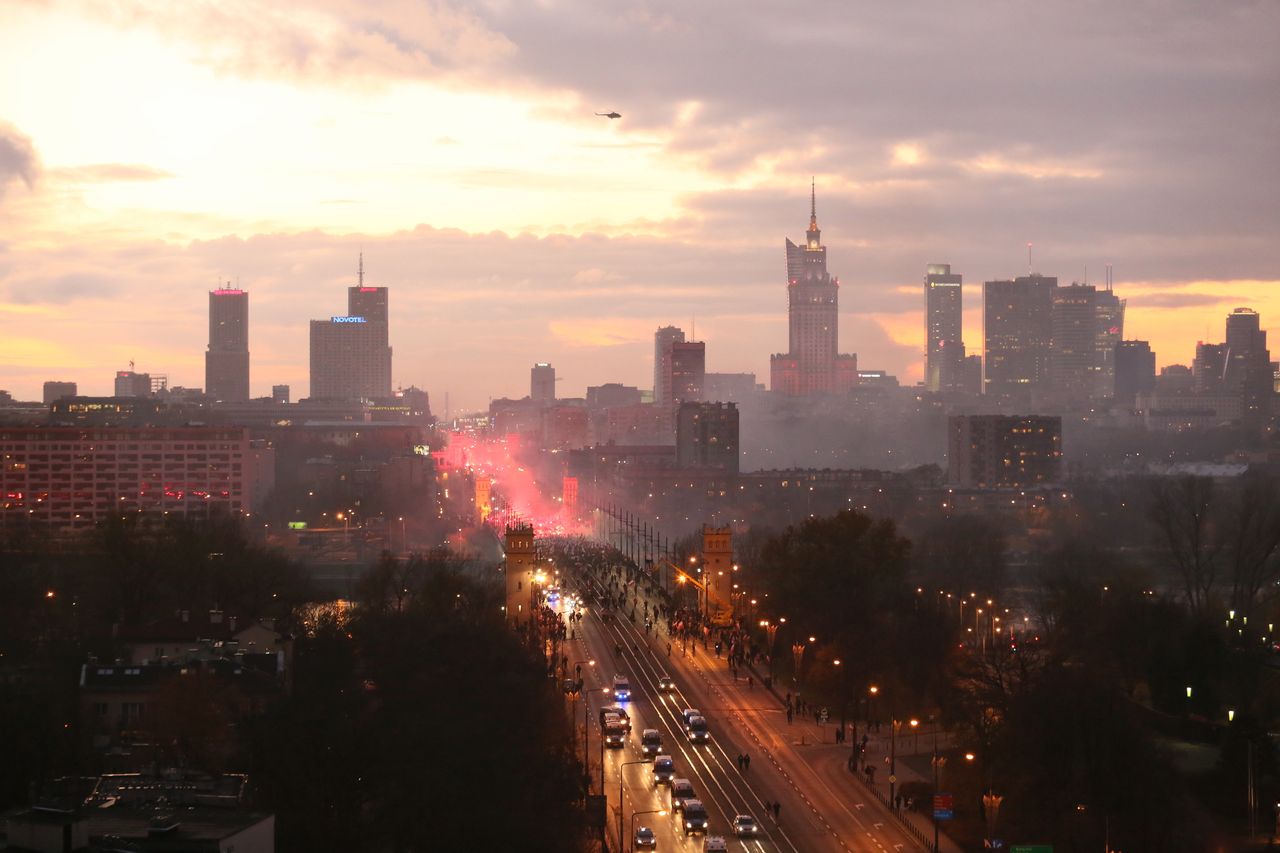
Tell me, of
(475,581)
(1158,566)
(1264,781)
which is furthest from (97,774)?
(1158,566)

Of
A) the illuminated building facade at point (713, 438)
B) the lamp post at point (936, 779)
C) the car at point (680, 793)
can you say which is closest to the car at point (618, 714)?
the car at point (680, 793)

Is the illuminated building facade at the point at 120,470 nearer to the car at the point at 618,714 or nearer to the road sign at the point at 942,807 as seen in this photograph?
the car at the point at 618,714

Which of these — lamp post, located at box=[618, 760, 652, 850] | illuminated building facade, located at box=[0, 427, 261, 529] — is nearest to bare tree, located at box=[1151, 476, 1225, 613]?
lamp post, located at box=[618, 760, 652, 850]

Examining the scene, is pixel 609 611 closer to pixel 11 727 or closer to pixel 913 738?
pixel 913 738

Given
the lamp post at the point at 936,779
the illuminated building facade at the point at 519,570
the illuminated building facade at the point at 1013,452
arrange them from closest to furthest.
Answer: the lamp post at the point at 936,779, the illuminated building facade at the point at 519,570, the illuminated building facade at the point at 1013,452

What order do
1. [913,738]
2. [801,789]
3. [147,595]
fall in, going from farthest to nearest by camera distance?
[147,595], [913,738], [801,789]

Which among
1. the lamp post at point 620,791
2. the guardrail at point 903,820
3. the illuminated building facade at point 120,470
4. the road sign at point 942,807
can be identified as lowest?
the guardrail at point 903,820

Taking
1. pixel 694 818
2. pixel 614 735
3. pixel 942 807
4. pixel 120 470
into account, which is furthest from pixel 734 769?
pixel 120 470
